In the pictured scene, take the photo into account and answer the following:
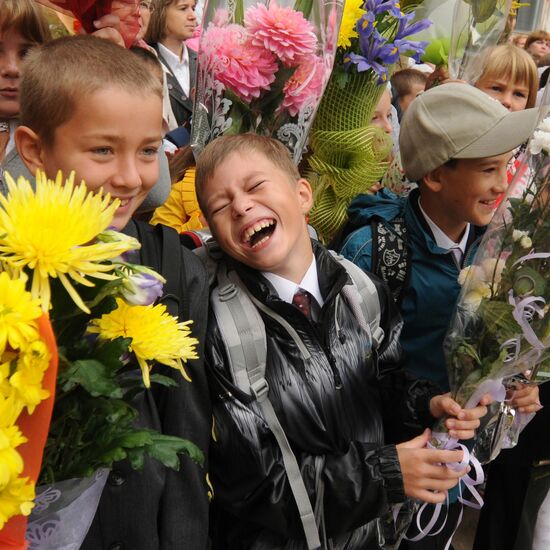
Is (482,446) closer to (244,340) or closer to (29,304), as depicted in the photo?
(244,340)

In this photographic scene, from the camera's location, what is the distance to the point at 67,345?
980mm

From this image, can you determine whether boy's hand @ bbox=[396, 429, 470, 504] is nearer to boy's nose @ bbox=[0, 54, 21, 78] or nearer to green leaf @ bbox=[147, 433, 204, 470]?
green leaf @ bbox=[147, 433, 204, 470]

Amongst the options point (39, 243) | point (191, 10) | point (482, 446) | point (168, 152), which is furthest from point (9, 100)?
point (191, 10)

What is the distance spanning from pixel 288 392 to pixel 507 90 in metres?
2.20

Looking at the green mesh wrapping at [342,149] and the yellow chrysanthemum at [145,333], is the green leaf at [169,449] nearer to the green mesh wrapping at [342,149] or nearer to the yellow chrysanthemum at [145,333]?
the yellow chrysanthemum at [145,333]

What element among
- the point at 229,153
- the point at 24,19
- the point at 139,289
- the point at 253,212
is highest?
the point at 24,19

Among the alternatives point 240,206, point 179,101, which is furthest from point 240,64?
point 179,101

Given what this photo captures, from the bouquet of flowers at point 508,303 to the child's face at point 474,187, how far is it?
1.05 ft

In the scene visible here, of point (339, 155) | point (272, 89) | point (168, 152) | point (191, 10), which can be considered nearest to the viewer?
point (272, 89)

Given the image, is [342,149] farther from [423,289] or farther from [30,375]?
[30,375]

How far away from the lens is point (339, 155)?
2.36 m

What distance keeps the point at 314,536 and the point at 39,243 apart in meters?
1.07

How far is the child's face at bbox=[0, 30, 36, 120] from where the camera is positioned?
1.89 meters

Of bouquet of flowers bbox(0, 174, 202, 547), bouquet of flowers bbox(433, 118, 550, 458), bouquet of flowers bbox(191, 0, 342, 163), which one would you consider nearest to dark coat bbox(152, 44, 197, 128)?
bouquet of flowers bbox(191, 0, 342, 163)
